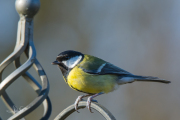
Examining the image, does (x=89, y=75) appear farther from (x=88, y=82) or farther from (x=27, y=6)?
(x=27, y=6)

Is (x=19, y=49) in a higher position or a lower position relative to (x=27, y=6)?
lower

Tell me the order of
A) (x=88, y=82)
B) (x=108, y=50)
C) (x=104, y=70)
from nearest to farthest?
(x=88, y=82)
(x=104, y=70)
(x=108, y=50)

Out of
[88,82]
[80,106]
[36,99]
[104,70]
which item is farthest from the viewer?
[104,70]

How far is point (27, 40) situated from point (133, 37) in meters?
3.01

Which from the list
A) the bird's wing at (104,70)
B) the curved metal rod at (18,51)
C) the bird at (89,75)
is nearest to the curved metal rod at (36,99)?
the curved metal rod at (18,51)

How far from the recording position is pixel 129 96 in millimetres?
3543

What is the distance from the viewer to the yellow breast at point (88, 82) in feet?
4.29

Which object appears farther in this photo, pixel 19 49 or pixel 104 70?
pixel 104 70

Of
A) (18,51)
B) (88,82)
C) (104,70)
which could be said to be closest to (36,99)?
(18,51)

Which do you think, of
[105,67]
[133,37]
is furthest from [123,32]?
[105,67]

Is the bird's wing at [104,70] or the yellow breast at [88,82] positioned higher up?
the bird's wing at [104,70]

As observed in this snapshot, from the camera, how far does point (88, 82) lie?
132 centimetres

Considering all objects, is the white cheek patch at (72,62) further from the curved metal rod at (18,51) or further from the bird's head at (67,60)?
the curved metal rod at (18,51)

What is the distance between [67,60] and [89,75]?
133 mm
